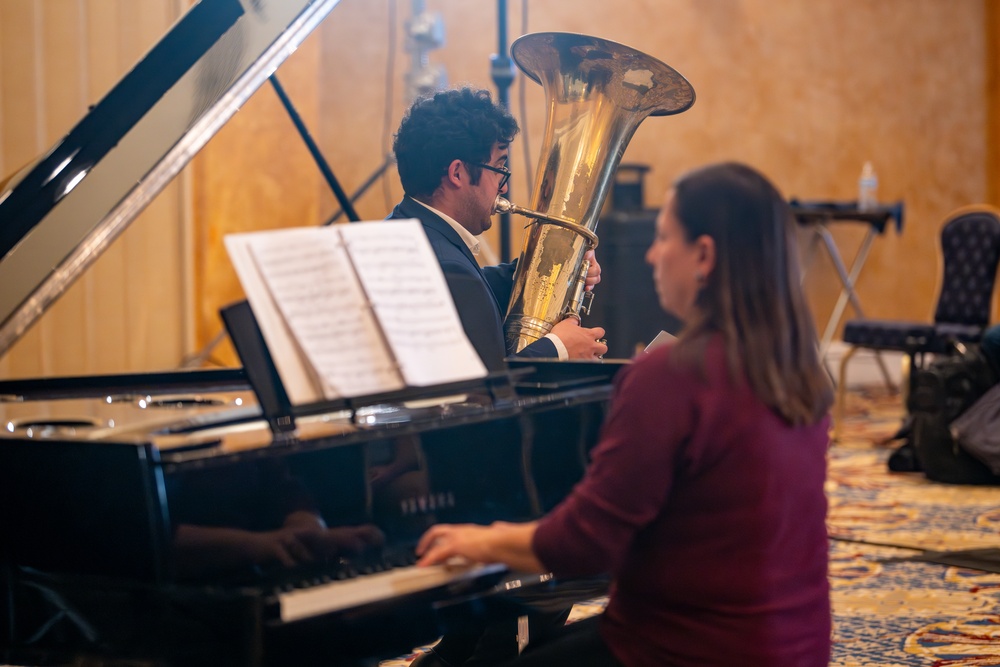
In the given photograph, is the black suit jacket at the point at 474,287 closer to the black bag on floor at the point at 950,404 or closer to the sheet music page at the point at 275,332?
the sheet music page at the point at 275,332

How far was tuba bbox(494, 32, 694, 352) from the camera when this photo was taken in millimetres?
2314

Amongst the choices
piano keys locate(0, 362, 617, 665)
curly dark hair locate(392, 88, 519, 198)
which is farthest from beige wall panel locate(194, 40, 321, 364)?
piano keys locate(0, 362, 617, 665)

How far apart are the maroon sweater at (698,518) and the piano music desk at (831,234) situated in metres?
5.26

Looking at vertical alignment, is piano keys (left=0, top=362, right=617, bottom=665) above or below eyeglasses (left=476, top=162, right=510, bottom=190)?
below

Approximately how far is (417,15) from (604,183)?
3536 millimetres

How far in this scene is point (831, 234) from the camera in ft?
23.3

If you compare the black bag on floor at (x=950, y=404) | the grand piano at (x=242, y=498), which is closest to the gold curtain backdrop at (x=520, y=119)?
the black bag on floor at (x=950, y=404)

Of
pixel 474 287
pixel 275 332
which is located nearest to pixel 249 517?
pixel 275 332

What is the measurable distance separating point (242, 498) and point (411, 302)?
336mm

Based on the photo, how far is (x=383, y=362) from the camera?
4.56ft

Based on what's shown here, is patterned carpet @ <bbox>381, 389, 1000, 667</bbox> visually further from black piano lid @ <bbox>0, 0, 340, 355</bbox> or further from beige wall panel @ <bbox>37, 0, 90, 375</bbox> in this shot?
beige wall panel @ <bbox>37, 0, 90, 375</bbox>

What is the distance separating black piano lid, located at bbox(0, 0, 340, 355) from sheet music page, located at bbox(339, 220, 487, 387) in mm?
566

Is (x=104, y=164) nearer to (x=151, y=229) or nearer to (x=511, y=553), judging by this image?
(x=511, y=553)

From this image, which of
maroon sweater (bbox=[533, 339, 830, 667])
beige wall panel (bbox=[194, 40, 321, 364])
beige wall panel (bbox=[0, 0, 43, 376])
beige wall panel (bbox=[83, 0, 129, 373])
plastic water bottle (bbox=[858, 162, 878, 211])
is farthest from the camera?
plastic water bottle (bbox=[858, 162, 878, 211])
